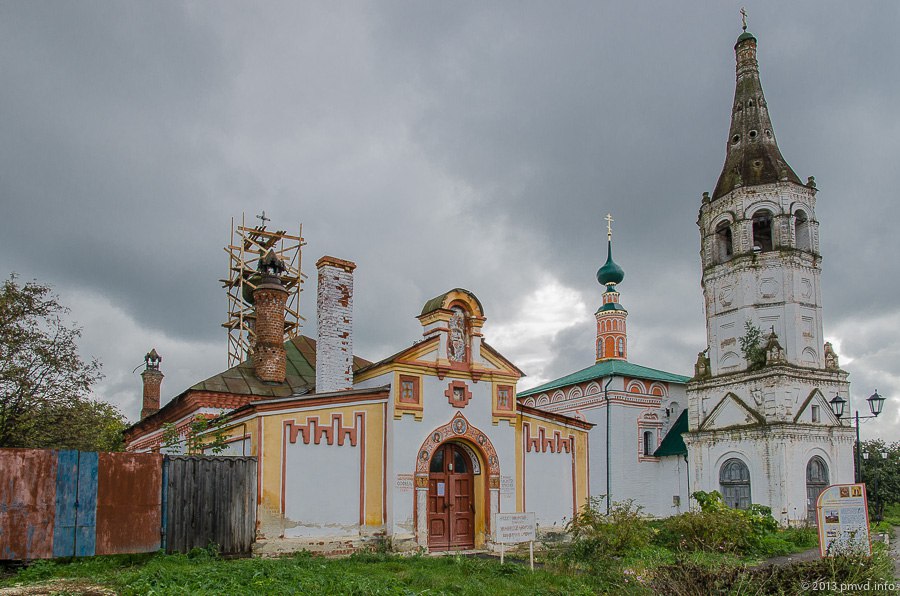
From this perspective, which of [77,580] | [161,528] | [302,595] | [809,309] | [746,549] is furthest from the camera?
[809,309]

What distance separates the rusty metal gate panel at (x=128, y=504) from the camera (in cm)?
1262

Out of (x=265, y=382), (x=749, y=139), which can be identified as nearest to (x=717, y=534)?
(x=265, y=382)

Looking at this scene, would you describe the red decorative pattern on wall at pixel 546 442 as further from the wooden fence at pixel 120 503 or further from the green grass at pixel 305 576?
the wooden fence at pixel 120 503

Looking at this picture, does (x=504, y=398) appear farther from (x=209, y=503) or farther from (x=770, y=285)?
(x=770, y=285)

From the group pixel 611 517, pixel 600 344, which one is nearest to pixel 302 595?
pixel 611 517

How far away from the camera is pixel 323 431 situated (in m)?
15.2

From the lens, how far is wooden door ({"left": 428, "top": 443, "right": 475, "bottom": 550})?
1627 cm

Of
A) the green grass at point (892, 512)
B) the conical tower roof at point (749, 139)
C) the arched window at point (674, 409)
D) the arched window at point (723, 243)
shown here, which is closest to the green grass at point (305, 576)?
the arched window at point (723, 243)

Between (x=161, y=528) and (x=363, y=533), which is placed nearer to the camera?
(x=161, y=528)

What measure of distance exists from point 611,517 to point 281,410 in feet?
22.6

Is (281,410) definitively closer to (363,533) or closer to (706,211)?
(363,533)

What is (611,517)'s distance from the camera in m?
15.1

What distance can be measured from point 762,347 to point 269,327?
1864cm

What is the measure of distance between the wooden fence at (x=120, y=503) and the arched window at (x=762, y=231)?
77.6 feet
